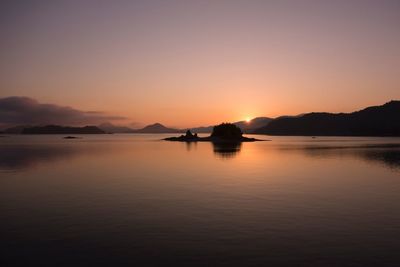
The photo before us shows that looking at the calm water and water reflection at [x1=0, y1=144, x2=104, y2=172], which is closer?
the calm water

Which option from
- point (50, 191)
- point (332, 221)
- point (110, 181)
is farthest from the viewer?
point (110, 181)

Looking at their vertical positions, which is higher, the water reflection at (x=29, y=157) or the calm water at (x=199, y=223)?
the water reflection at (x=29, y=157)

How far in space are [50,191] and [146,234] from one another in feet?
72.4

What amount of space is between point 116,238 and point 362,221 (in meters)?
18.4

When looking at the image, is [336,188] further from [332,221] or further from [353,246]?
[353,246]

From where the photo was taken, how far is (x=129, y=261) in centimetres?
1825

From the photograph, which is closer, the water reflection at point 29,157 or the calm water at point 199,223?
the calm water at point 199,223

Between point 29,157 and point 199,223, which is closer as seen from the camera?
point 199,223

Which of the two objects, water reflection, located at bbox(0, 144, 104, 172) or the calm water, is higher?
water reflection, located at bbox(0, 144, 104, 172)

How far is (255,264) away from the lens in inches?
701

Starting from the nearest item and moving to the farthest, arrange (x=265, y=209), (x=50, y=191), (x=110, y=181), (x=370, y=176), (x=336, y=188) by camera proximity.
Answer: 1. (x=265, y=209)
2. (x=50, y=191)
3. (x=336, y=188)
4. (x=110, y=181)
5. (x=370, y=176)

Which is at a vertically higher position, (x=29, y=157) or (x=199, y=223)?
(x=29, y=157)

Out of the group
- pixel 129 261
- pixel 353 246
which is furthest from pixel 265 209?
pixel 129 261

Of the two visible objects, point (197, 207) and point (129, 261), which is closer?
point (129, 261)
